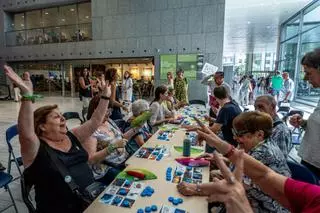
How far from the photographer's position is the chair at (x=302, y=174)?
4.98ft

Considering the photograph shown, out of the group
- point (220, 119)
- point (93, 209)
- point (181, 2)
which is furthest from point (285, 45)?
point (93, 209)

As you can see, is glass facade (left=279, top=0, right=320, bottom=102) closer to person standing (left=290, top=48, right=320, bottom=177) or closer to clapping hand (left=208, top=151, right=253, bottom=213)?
person standing (left=290, top=48, right=320, bottom=177)

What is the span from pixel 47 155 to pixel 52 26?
13.6m

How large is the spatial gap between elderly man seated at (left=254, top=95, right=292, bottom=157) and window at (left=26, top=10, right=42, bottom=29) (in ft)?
49.5

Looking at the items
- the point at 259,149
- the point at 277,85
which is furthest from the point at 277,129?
the point at 277,85

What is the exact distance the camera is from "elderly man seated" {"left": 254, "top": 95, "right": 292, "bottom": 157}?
2039 millimetres

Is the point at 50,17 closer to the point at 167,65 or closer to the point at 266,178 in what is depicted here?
the point at 167,65

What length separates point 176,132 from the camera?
10.0ft

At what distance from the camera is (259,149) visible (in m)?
1.49

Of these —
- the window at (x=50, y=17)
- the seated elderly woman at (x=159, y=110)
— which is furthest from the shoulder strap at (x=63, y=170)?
the window at (x=50, y=17)

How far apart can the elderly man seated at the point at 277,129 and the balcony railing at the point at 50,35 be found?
11.2m

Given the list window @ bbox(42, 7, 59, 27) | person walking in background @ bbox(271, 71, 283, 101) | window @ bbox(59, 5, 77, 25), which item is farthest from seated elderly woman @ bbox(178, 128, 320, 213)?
window @ bbox(42, 7, 59, 27)

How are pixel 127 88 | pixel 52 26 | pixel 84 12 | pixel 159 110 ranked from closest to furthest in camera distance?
pixel 159 110, pixel 127 88, pixel 84 12, pixel 52 26

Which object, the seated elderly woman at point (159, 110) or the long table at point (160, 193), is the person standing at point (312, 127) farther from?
the seated elderly woman at point (159, 110)
